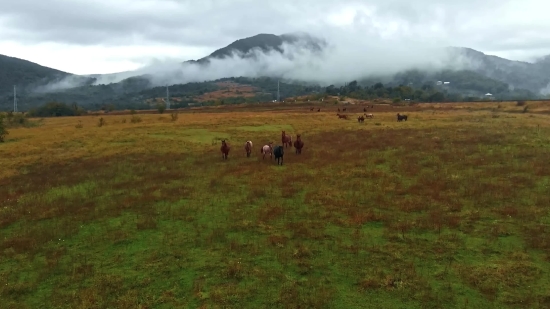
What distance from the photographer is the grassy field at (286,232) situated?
10.6m

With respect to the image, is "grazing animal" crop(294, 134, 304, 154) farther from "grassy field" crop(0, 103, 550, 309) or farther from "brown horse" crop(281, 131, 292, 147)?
"brown horse" crop(281, 131, 292, 147)

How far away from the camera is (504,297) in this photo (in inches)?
398

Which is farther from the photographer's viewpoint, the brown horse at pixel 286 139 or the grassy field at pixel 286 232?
the brown horse at pixel 286 139

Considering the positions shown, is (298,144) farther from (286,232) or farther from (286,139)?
(286,232)

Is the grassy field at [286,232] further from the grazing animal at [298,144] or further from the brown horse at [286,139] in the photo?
the brown horse at [286,139]

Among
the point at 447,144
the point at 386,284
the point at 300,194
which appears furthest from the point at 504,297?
the point at 447,144

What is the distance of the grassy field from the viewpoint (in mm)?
10633

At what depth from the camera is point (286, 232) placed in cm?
1442

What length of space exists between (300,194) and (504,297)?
33.1 ft

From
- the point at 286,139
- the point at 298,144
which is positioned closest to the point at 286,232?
the point at 298,144

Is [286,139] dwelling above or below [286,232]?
above

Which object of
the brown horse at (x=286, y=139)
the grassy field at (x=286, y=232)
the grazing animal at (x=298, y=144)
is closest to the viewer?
the grassy field at (x=286, y=232)

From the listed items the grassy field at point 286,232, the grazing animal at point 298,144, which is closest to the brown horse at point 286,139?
the grazing animal at point 298,144

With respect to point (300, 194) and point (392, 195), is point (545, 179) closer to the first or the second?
point (392, 195)
